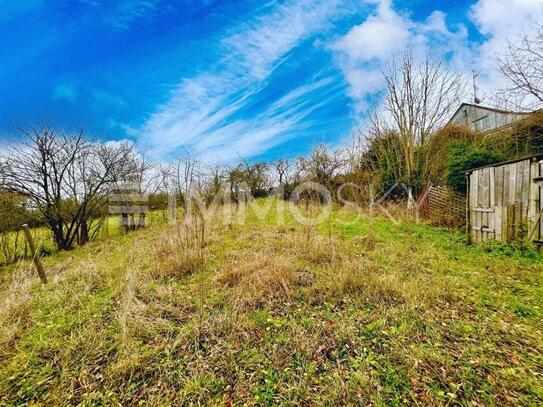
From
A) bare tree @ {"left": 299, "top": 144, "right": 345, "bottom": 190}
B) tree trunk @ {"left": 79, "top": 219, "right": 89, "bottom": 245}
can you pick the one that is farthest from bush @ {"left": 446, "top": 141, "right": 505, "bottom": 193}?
tree trunk @ {"left": 79, "top": 219, "right": 89, "bottom": 245}

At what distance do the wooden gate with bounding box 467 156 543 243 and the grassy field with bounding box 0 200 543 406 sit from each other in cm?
92

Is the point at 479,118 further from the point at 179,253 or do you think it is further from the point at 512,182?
the point at 179,253

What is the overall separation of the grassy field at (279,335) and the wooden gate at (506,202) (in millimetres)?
920

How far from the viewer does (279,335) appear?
285cm

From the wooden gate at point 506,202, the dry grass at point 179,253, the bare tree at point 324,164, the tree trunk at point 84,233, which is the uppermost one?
the bare tree at point 324,164

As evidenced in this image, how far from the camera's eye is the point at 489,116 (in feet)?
59.6

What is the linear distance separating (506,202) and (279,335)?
6.49 m

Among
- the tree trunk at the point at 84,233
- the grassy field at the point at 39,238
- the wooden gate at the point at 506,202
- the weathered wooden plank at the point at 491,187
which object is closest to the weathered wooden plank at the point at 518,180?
the wooden gate at the point at 506,202

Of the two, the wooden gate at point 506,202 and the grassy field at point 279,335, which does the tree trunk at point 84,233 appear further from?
the wooden gate at point 506,202

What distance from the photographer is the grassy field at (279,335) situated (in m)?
2.14

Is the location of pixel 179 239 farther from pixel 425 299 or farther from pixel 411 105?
pixel 411 105

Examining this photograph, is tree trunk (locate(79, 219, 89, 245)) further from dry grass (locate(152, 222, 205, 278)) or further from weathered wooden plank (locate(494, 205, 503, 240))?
weathered wooden plank (locate(494, 205, 503, 240))

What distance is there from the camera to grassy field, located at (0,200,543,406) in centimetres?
214

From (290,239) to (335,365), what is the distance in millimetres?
4202
